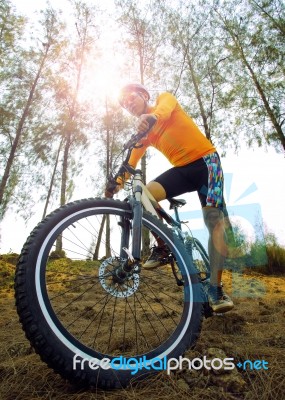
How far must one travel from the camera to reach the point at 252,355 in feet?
4.74

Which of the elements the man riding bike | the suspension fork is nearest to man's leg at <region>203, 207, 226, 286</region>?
the man riding bike

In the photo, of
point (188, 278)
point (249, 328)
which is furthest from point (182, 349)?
point (249, 328)

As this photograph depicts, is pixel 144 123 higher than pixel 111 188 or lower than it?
higher

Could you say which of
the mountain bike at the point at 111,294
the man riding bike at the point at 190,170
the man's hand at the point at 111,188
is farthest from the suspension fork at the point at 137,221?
the man riding bike at the point at 190,170

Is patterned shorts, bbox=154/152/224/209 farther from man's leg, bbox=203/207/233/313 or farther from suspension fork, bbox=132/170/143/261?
suspension fork, bbox=132/170/143/261

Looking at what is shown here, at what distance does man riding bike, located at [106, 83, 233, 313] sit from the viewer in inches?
82.8

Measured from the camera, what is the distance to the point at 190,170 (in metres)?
2.22

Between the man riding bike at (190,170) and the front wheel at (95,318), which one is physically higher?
the man riding bike at (190,170)

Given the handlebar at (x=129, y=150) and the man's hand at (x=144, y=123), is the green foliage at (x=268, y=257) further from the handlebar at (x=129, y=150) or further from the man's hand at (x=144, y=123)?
the man's hand at (x=144, y=123)

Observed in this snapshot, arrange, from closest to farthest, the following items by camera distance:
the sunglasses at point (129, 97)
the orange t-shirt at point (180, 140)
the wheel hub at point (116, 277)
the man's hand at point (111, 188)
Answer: the wheel hub at point (116, 277), the man's hand at point (111, 188), the orange t-shirt at point (180, 140), the sunglasses at point (129, 97)

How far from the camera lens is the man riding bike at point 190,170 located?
→ 2.10 m

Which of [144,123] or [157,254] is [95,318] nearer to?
[157,254]

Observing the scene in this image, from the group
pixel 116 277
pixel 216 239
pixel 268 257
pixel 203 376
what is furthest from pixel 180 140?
pixel 268 257

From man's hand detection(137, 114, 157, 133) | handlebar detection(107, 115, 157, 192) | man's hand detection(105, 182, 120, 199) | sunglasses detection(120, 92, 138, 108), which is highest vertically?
sunglasses detection(120, 92, 138, 108)
